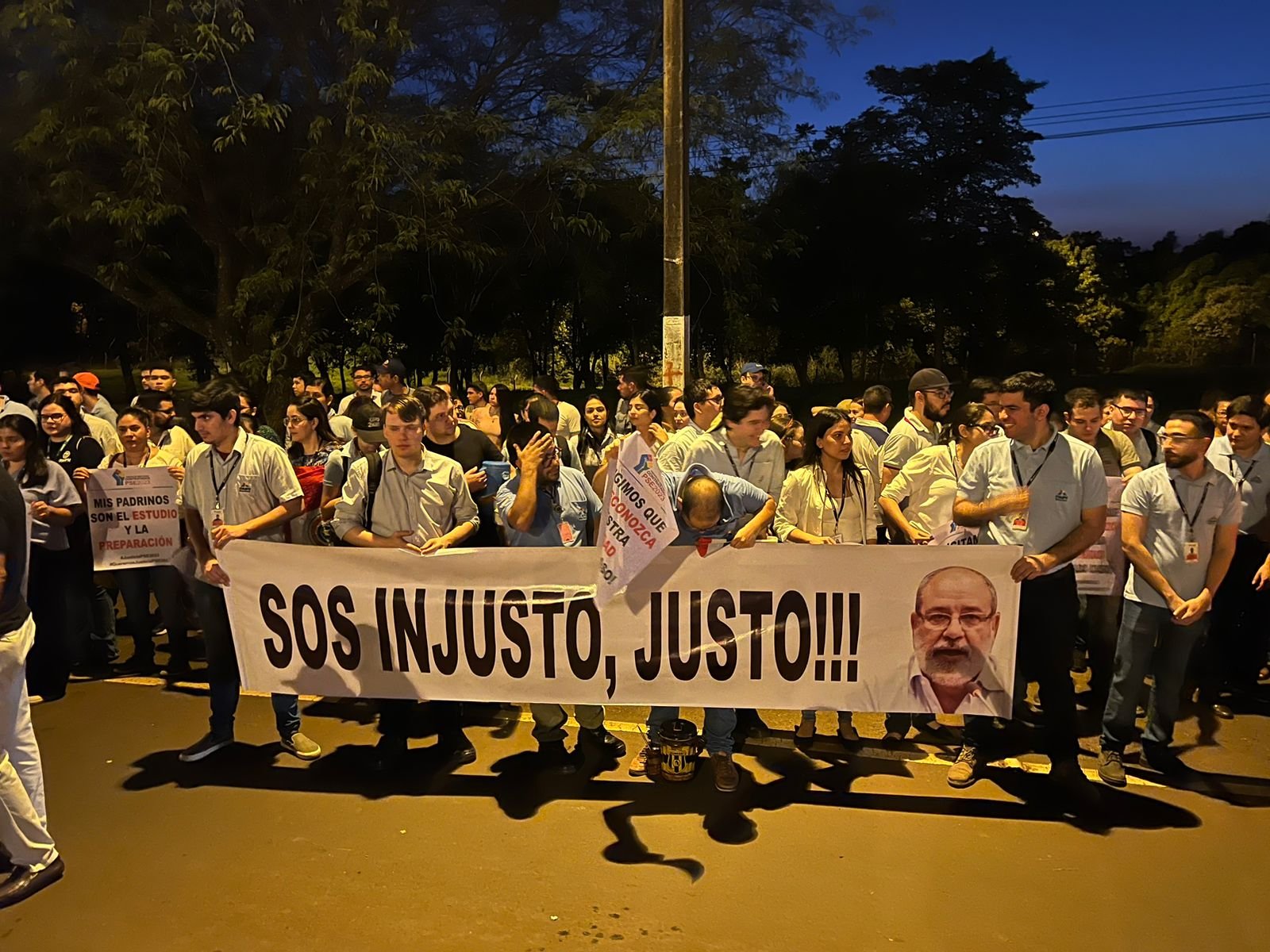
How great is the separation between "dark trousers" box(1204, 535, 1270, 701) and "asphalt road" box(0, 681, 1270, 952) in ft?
1.96

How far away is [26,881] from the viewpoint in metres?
3.80

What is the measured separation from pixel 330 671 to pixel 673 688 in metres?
1.75

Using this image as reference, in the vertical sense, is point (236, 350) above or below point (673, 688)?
above

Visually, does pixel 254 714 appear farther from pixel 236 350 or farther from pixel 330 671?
pixel 236 350

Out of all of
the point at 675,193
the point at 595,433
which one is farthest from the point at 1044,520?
the point at 595,433

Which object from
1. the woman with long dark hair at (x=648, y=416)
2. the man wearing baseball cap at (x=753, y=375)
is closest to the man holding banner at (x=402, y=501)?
the woman with long dark hair at (x=648, y=416)

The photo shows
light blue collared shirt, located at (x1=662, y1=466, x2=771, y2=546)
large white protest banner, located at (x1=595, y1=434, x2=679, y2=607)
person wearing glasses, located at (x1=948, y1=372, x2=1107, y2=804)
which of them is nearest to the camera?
large white protest banner, located at (x1=595, y1=434, x2=679, y2=607)

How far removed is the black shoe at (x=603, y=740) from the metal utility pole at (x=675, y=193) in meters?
4.11

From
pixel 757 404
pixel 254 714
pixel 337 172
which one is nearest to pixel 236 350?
pixel 337 172

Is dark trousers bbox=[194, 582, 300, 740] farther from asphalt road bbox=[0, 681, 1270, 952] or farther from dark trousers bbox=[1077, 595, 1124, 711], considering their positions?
dark trousers bbox=[1077, 595, 1124, 711]

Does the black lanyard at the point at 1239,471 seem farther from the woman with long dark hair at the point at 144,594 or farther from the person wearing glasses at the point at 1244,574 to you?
the woman with long dark hair at the point at 144,594

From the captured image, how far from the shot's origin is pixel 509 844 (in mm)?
4164

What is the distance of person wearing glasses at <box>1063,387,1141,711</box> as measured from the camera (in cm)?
568


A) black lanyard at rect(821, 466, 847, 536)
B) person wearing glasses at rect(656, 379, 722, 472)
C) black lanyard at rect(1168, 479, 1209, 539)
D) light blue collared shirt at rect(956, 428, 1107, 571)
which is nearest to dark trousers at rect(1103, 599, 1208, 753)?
black lanyard at rect(1168, 479, 1209, 539)
